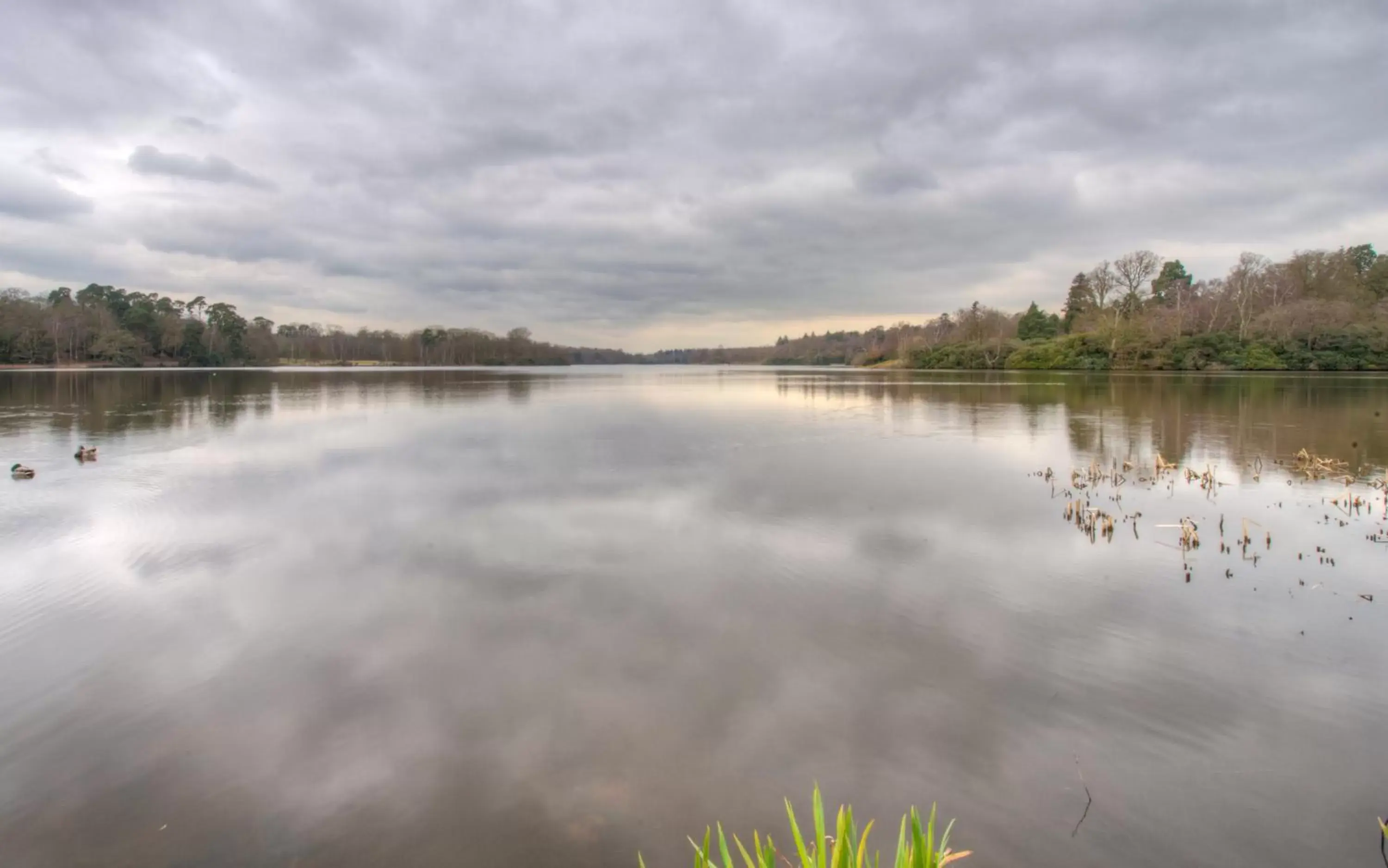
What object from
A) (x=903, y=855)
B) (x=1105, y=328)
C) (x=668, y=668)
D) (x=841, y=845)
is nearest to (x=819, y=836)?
(x=841, y=845)

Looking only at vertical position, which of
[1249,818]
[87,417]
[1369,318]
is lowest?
[1249,818]

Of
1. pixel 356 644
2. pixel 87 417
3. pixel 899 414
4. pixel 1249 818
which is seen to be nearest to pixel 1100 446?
pixel 899 414

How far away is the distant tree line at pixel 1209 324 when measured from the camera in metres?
49.2

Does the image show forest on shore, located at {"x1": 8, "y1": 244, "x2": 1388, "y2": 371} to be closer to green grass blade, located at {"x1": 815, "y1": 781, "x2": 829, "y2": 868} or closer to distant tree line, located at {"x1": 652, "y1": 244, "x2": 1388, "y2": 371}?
distant tree line, located at {"x1": 652, "y1": 244, "x2": 1388, "y2": 371}

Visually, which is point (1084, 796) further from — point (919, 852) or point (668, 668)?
point (668, 668)

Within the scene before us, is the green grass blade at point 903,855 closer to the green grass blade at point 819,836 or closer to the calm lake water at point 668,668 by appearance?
the green grass blade at point 819,836

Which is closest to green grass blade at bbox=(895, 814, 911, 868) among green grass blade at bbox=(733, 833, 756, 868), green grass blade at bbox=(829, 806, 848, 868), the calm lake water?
green grass blade at bbox=(829, 806, 848, 868)

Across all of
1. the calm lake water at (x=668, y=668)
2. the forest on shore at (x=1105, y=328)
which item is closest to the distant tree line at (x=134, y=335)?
the forest on shore at (x=1105, y=328)

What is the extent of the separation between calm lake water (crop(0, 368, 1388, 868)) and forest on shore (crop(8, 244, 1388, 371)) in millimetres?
53784

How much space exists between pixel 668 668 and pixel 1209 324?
6916 centimetres

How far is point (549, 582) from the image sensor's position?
19.5 feet

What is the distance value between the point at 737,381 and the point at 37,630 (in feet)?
169

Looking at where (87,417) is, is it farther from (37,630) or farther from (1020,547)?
(1020,547)

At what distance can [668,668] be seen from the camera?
4.29 m
